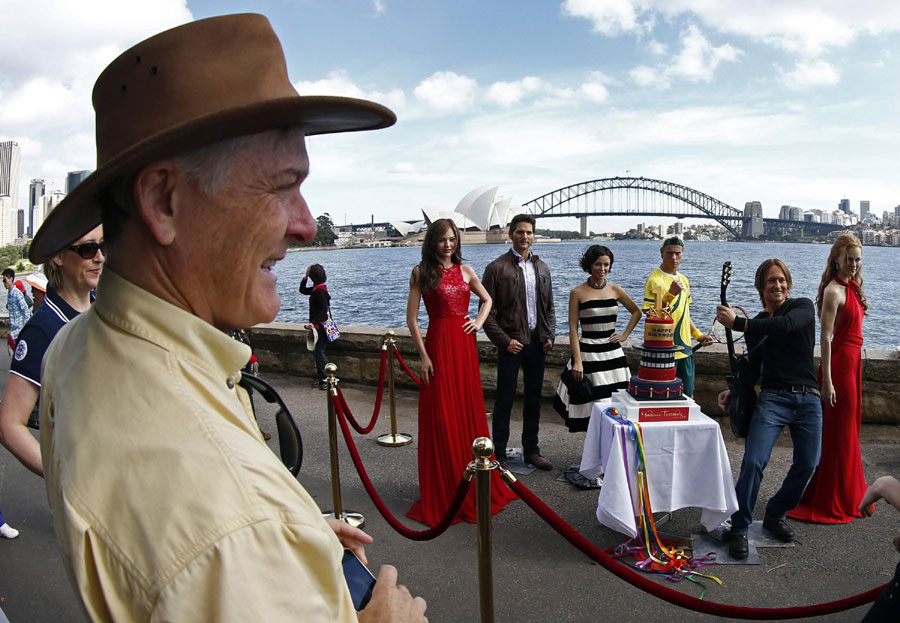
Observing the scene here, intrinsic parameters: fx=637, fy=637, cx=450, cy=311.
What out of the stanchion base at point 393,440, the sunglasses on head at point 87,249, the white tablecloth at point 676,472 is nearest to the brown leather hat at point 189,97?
the sunglasses on head at point 87,249

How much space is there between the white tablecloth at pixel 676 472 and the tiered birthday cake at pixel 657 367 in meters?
0.21

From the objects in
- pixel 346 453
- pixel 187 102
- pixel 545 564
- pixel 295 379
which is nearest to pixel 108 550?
pixel 187 102

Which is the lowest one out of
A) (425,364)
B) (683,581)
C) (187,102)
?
(683,581)

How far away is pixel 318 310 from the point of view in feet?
25.5

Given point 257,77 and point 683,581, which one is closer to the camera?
point 257,77

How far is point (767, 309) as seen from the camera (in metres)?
4.29

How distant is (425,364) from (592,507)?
5.27 feet

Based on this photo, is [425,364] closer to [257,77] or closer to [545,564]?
[545,564]

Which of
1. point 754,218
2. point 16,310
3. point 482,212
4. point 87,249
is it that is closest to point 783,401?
point 87,249

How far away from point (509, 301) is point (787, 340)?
6.91 ft

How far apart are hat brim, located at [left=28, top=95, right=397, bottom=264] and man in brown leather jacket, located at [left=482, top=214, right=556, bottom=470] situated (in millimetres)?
4139

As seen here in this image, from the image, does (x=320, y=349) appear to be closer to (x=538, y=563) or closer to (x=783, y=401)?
(x=538, y=563)

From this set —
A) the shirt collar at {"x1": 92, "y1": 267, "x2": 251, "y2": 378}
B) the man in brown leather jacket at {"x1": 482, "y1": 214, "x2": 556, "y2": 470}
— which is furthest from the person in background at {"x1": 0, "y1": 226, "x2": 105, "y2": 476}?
the man in brown leather jacket at {"x1": 482, "y1": 214, "x2": 556, "y2": 470}

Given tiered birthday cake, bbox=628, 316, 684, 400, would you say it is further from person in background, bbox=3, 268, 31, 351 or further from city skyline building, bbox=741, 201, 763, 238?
city skyline building, bbox=741, 201, 763, 238
